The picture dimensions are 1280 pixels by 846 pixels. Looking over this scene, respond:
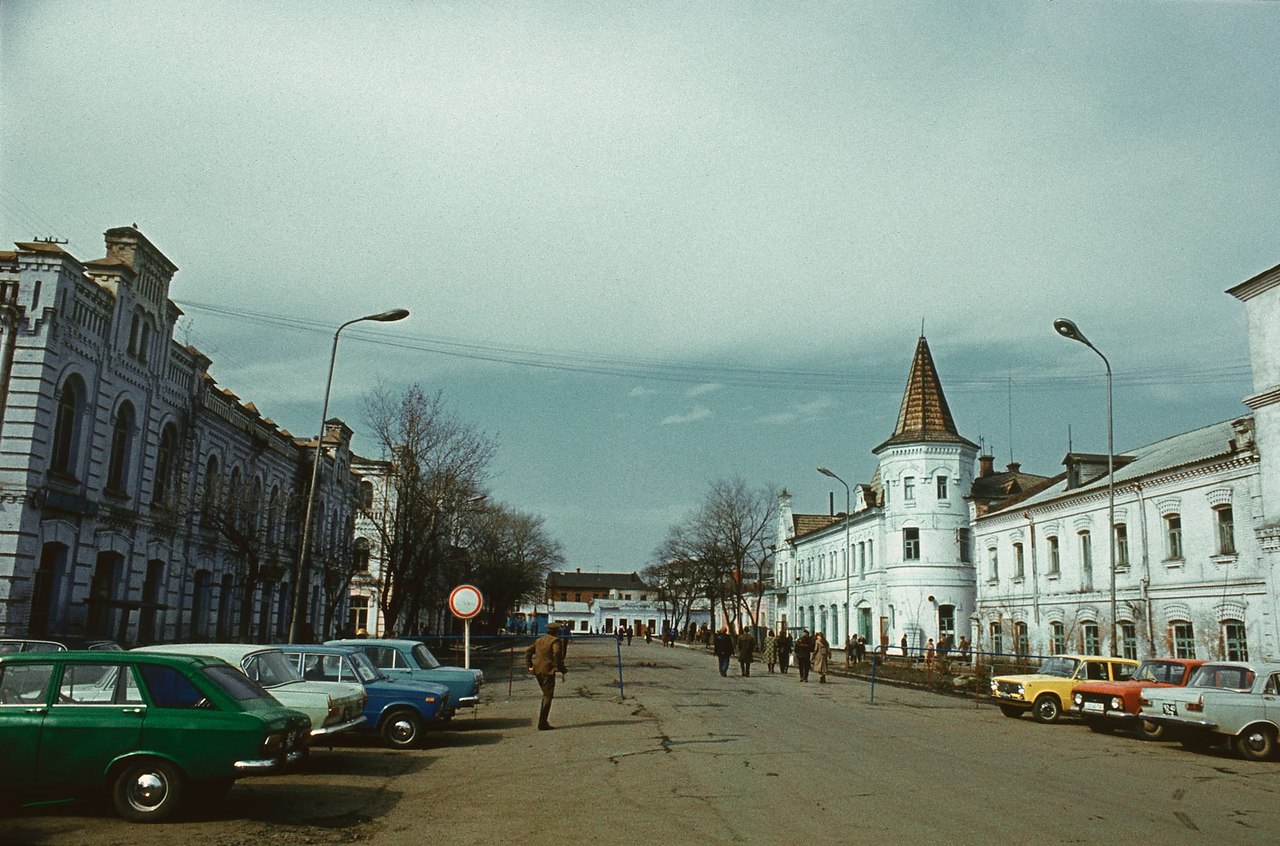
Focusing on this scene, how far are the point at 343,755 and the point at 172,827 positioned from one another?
5234mm

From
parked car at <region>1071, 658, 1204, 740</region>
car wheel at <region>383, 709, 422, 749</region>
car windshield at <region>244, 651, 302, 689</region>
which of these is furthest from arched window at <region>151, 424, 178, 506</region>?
parked car at <region>1071, 658, 1204, 740</region>

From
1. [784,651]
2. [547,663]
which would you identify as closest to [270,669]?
[547,663]

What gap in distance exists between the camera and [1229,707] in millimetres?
16203

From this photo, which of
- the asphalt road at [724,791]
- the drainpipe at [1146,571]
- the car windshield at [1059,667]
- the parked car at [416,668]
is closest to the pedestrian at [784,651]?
the drainpipe at [1146,571]

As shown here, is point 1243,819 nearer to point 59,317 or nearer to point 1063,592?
point 59,317

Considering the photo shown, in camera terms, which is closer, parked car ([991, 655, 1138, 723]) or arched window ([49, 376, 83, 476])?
parked car ([991, 655, 1138, 723])

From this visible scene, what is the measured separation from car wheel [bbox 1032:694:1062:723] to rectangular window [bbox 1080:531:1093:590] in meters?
17.0

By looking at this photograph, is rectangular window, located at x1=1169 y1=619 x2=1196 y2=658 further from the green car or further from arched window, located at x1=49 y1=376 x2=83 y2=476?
arched window, located at x1=49 y1=376 x2=83 y2=476

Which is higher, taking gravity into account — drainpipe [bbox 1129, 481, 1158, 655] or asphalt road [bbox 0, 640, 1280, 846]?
drainpipe [bbox 1129, 481, 1158, 655]

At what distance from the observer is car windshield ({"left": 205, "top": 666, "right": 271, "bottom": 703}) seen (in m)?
9.38

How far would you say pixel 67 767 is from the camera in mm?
8648

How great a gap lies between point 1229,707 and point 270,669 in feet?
50.3

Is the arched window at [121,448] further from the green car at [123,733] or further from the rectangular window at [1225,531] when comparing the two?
the rectangular window at [1225,531]

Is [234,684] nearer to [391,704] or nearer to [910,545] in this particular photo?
[391,704]
